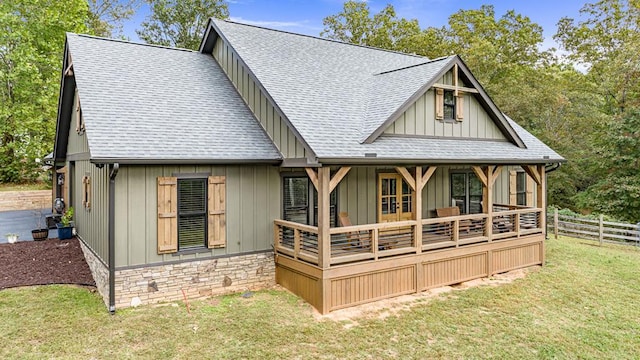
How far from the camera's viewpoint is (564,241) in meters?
14.0

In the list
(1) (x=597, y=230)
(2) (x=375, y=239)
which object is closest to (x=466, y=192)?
(2) (x=375, y=239)

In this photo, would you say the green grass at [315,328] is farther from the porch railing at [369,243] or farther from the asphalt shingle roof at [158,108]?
the asphalt shingle roof at [158,108]

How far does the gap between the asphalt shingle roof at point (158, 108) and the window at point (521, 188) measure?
9309 millimetres

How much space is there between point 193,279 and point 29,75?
19.1m

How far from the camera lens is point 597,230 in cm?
1437

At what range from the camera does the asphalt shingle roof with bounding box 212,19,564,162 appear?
798 cm

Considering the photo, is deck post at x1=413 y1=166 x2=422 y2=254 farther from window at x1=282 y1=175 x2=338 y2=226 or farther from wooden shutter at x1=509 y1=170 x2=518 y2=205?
wooden shutter at x1=509 y1=170 x2=518 y2=205

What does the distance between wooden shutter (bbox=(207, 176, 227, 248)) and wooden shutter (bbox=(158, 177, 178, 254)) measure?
0.64m

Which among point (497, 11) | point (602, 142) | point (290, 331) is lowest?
point (290, 331)

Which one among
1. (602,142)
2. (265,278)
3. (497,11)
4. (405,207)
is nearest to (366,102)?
(405,207)

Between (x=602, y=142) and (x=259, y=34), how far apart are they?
17.8 m

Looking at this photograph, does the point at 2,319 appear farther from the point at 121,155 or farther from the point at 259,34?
the point at 259,34

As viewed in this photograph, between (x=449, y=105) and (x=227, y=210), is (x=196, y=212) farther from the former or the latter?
(x=449, y=105)

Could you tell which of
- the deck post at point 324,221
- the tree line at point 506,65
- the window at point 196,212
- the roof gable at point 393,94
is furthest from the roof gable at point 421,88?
the tree line at point 506,65
